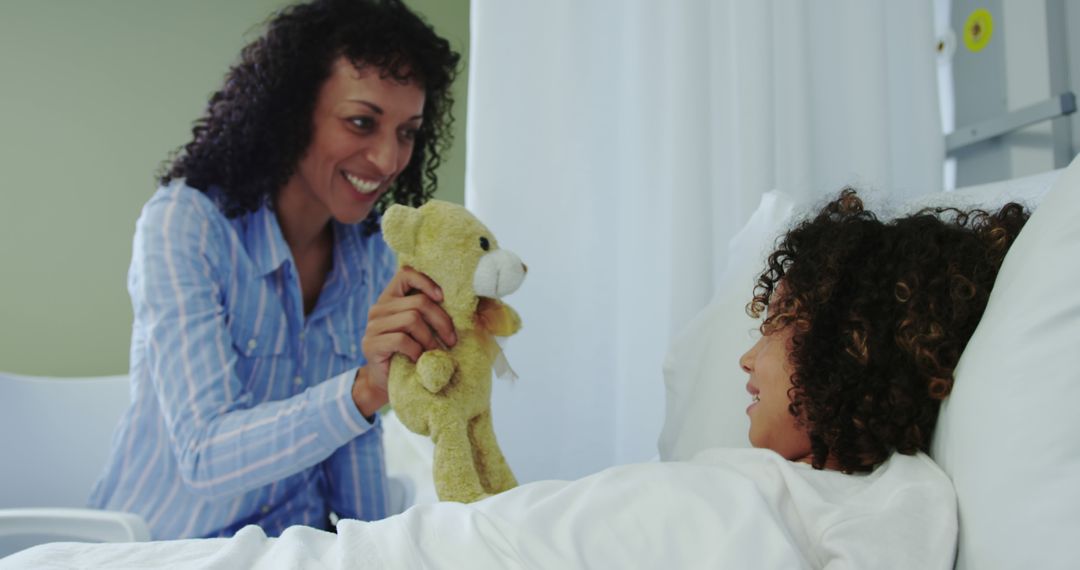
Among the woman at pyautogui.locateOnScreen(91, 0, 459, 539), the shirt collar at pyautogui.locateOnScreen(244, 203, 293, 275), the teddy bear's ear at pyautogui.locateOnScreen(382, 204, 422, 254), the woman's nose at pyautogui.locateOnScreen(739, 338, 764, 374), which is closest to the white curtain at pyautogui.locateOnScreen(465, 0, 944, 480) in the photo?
the woman at pyautogui.locateOnScreen(91, 0, 459, 539)

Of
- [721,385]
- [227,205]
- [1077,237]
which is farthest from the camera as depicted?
[227,205]

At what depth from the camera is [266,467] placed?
1062 mm

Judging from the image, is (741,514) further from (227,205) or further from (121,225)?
(121,225)

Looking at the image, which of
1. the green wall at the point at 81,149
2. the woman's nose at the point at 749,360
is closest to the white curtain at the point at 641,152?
the woman's nose at the point at 749,360

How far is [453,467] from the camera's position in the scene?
88 cm

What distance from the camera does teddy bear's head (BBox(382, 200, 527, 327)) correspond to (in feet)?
2.94

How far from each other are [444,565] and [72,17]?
2034mm

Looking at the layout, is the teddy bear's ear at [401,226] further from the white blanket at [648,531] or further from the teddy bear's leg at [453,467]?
the white blanket at [648,531]

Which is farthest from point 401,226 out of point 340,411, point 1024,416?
point 1024,416

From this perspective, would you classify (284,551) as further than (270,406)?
No

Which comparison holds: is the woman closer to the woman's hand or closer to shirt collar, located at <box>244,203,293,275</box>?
shirt collar, located at <box>244,203,293,275</box>

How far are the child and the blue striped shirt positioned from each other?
1.11ft

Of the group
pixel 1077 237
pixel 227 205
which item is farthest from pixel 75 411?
pixel 1077 237

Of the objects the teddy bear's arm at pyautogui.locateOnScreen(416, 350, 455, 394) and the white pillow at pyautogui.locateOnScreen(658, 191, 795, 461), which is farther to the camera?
the white pillow at pyautogui.locateOnScreen(658, 191, 795, 461)
